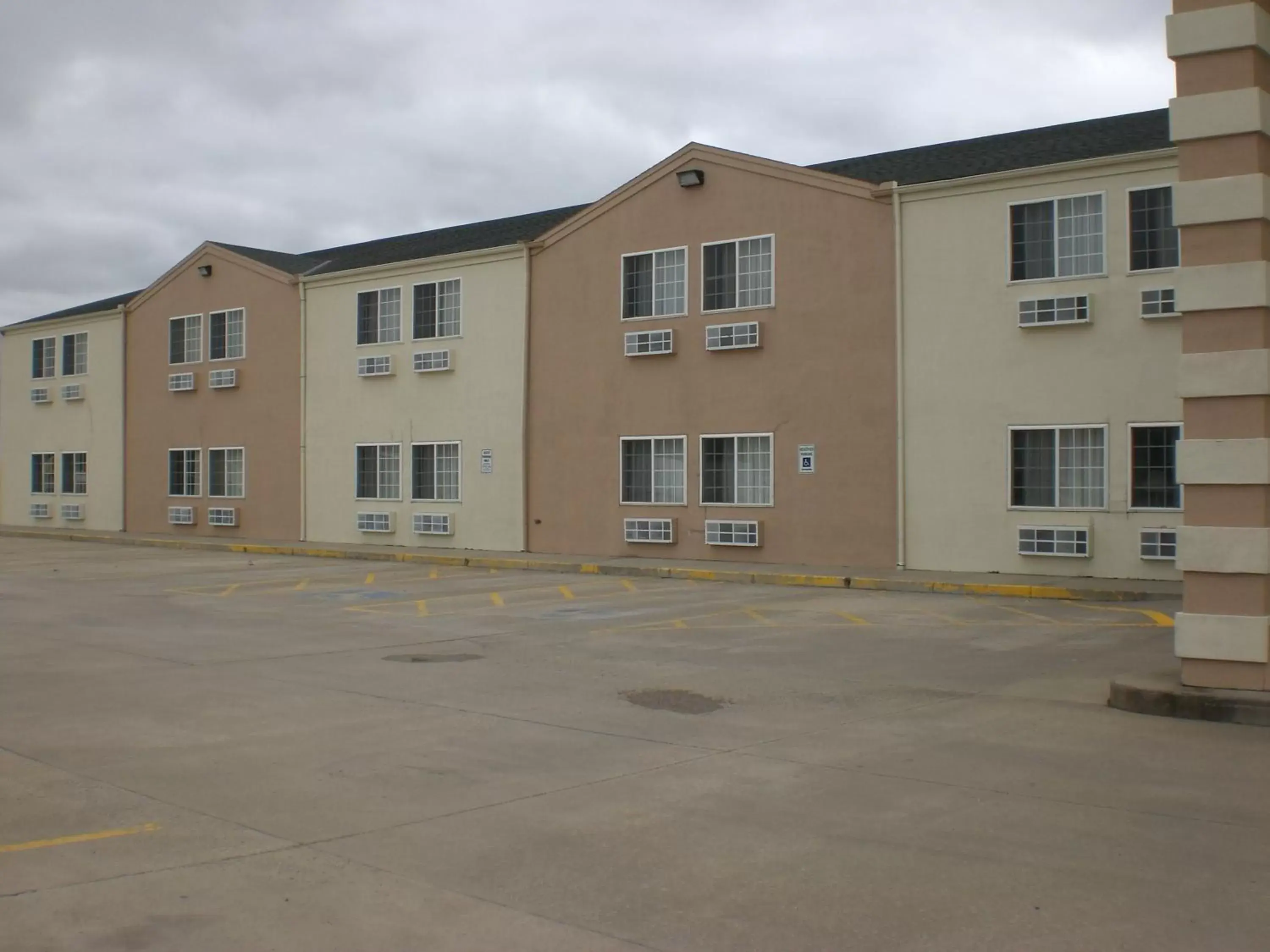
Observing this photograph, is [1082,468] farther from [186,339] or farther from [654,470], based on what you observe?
[186,339]

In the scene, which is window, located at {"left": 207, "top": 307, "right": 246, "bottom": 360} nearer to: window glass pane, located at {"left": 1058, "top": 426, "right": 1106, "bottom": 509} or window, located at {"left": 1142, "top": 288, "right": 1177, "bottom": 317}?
window glass pane, located at {"left": 1058, "top": 426, "right": 1106, "bottom": 509}

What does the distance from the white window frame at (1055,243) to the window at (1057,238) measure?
1 cm

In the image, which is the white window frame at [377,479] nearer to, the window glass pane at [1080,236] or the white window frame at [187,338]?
the white window frame at [187,338]

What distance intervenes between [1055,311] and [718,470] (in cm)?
707

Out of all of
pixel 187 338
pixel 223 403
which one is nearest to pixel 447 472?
pixel 223 403

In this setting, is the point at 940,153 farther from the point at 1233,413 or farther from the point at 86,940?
the point at 86,940

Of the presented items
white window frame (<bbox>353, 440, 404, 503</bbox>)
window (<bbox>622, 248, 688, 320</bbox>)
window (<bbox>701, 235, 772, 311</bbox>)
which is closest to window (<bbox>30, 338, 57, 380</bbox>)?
white window frame (<bbox>353, 440, 404, 503</bbox>)

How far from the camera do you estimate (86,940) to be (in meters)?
5.06

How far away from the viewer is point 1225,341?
995 cm

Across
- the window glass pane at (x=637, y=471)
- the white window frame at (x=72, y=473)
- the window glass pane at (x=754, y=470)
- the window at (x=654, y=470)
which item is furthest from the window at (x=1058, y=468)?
the white window frame at (x=72, y=473)

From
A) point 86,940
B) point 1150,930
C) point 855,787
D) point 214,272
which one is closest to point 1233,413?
point 855,787

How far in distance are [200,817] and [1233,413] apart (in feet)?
25.8

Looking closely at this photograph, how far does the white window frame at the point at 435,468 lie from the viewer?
28906 millimetres

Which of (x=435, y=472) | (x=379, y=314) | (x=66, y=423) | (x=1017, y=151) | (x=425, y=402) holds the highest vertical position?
(x=1017, y=151)
